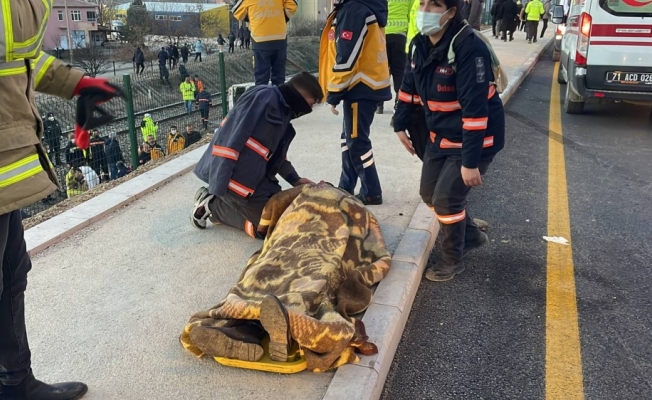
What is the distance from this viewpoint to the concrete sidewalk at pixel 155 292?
2684 mm

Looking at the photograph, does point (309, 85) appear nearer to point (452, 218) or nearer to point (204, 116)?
point (452, 218)

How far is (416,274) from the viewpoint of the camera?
146 inches

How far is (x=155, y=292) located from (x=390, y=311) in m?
1.39

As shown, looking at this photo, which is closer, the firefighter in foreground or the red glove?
the red glove

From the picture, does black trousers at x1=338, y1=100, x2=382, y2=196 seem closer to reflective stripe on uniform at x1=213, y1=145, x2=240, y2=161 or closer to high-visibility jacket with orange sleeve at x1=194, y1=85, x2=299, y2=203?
high-visibility jacket with orange sleeve at x1=194, y1=85, x2=299, y2=203

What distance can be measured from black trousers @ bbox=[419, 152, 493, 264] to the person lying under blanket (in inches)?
17.0

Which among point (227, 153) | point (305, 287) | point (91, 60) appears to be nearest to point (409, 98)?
point (227, 153)

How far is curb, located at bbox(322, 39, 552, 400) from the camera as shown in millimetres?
2621

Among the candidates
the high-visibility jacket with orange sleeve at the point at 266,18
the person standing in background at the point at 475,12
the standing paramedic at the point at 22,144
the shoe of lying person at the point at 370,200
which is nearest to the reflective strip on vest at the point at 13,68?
the standing paramedic at the point at 22,144

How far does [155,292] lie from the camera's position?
11.5 feet

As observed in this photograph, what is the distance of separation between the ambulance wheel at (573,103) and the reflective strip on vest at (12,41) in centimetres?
845

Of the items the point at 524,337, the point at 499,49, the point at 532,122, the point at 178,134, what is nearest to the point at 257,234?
the point at 524,337

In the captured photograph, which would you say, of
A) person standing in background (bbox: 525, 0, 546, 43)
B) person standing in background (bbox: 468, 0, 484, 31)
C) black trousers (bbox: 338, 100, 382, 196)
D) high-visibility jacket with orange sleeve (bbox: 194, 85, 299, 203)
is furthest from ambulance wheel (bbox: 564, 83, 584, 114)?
person standing in background (bbox: 525, 0, 546, 43)

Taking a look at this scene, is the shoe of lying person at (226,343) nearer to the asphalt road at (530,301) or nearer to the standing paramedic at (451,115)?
the asphalt road at (530,301)
